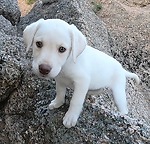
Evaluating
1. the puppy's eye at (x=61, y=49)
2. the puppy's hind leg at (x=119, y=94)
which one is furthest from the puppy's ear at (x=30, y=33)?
the puppy's hind leg at (x=119, y=94)

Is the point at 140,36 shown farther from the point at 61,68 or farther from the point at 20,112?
the point at 61,68

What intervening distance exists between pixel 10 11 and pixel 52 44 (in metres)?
2.38

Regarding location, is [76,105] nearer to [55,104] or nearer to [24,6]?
[55,104]

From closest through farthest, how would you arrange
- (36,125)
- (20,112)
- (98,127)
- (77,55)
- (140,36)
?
(77,55) < (98,127) < (36,125) < (20,112) < (140,36)

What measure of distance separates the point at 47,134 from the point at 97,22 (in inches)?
95.4

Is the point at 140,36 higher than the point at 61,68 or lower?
lower

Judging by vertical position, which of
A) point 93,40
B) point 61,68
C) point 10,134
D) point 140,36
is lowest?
point 140,36

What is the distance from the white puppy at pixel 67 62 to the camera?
225cm

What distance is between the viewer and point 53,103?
273 cm

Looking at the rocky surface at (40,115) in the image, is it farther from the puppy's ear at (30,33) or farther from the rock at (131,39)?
the rock at (131,39)

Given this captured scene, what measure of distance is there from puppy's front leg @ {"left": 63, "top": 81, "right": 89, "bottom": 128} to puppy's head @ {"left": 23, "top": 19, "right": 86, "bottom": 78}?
6.9 inches

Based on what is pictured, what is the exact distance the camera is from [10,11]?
4.50 metres

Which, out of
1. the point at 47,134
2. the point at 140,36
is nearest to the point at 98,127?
the point at 47,134

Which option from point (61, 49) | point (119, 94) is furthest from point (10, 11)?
point (61, 49)
